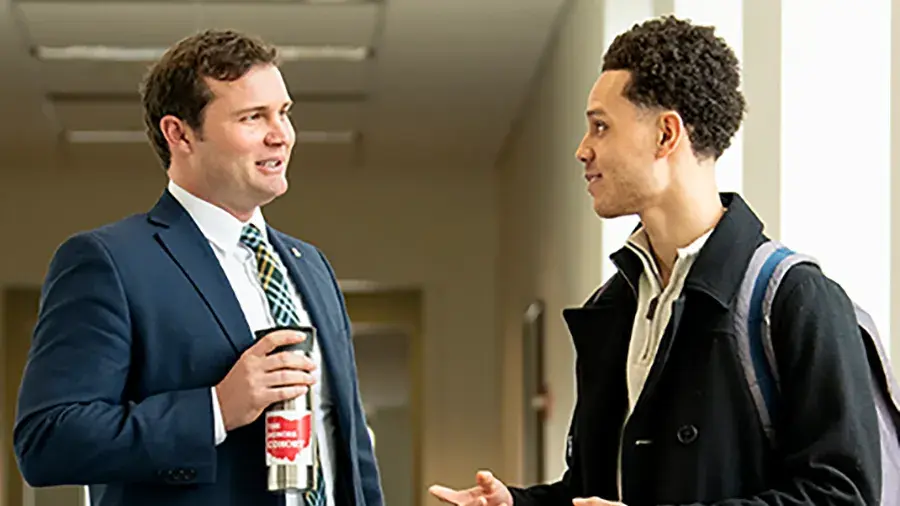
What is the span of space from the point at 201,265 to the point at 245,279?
8cm

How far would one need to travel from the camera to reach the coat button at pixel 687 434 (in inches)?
79.8

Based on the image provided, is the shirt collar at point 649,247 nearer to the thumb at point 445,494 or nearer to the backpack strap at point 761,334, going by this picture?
the backpack strap at point 761,334

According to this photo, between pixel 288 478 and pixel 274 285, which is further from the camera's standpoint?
pixel 274 285

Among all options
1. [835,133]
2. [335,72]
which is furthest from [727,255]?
[335,72]

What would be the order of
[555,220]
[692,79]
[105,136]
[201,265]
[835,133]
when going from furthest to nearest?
[105,136]
[555,220]
[835,133]
[201,265]
[692,79]

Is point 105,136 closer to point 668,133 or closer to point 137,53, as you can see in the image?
point 137,53

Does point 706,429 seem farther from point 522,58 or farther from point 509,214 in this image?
point 509,214

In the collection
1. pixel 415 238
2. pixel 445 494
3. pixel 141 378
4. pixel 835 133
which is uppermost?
pixel 415 238

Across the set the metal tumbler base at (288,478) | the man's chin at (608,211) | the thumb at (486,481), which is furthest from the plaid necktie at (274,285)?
the man's chin at (608,211)

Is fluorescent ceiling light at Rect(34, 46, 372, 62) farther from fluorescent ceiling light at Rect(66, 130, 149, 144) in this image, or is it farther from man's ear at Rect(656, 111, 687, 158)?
man's ear at Rect(656, 111, 687, 158)

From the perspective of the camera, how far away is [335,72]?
6.38 meters

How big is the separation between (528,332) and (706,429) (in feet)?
15.9

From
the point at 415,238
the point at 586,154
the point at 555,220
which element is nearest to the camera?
the point at 586,154

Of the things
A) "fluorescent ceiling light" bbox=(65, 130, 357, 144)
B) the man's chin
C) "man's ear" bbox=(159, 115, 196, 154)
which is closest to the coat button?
the man's chin
